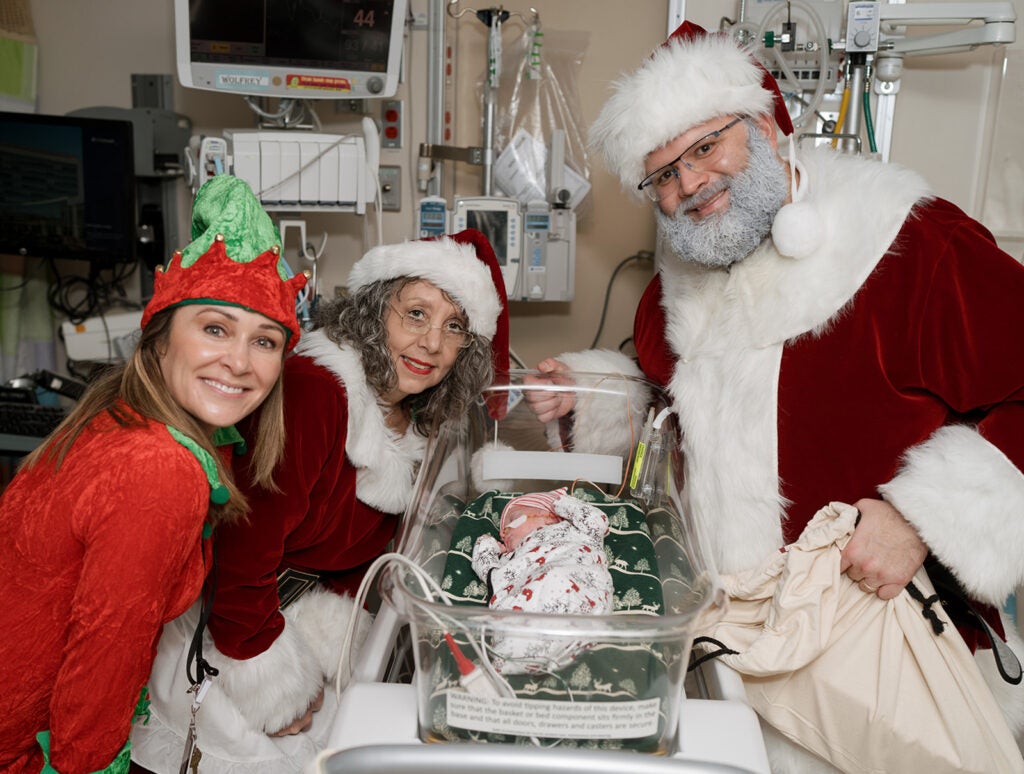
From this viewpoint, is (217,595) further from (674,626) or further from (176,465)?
(674,626)

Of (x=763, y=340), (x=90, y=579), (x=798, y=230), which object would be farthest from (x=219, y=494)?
(x=798, y=230)

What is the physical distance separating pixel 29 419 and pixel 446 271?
1477mm

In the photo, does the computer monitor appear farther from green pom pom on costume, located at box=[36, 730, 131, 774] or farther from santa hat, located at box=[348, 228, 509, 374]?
green pom pom on costume, located at box=[36, 730, 131, 774]

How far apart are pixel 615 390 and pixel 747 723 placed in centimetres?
95

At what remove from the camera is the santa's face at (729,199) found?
5.52 feet

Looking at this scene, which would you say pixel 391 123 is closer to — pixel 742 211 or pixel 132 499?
pixel 742 211

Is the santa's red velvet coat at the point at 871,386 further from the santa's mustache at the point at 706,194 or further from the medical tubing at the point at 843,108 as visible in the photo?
the medical tubing at the point at 843,108

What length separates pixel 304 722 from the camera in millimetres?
1735

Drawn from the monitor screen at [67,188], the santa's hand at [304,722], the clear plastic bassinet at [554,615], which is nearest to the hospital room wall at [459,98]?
the monitor screen at [67,188]

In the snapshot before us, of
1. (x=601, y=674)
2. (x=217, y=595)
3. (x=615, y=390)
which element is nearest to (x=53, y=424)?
(x=217, y=595)

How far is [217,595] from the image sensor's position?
1627mm

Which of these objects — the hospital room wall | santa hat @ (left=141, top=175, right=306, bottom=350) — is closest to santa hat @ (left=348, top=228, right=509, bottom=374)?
santa hat @ (left=141, top=175, right=306, bottom=350)

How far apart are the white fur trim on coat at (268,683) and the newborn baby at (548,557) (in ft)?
1.57

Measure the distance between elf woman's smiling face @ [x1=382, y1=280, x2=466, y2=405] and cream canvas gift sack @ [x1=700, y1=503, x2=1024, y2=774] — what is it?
786 mm
